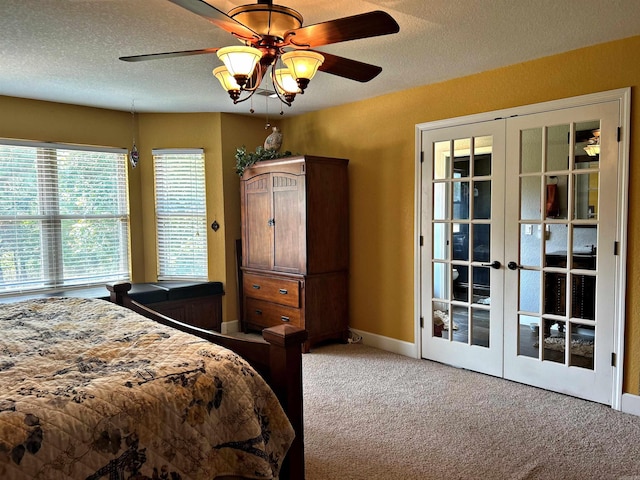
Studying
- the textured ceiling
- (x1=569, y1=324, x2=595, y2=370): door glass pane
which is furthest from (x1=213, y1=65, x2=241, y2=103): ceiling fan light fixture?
(x1=569, y1=324, x2=595, y2=370): door glass pane

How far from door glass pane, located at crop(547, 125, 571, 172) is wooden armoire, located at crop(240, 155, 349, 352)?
6.21 feet

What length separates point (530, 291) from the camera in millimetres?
3420

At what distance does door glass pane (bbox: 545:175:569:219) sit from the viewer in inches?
126

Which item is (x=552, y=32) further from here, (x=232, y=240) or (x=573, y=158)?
(x=232, y=240)

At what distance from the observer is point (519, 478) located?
2283mm

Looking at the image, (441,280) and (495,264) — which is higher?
(495,264)

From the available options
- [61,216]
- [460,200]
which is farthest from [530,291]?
[61,216]

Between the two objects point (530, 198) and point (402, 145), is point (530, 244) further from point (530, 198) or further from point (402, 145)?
point (402, 145)

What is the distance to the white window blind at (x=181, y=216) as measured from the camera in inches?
198

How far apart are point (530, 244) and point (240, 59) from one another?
8.22ft

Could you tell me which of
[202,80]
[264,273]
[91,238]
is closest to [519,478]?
[264,273]

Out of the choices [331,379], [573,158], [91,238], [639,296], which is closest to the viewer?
[639,296]

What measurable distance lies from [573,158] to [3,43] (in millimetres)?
3774

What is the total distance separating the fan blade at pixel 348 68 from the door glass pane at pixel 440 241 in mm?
1769
